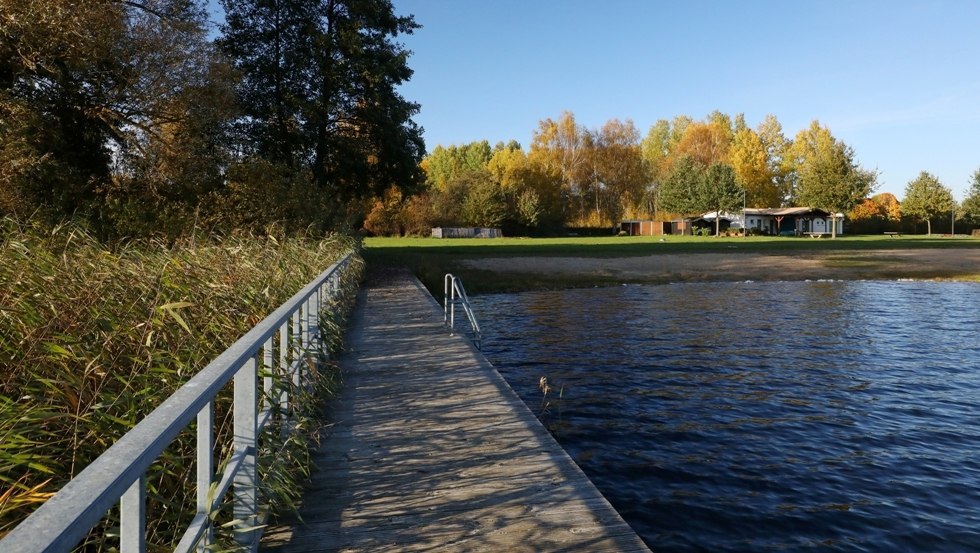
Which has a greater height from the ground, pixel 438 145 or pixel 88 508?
pixel 438 145

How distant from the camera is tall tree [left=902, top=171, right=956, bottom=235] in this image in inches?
3162

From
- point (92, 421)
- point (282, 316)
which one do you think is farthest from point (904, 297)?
point (92, 421)

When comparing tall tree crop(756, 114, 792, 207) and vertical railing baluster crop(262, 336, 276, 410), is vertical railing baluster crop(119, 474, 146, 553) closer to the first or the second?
vertical railing baluster crop(262, 336, 276, 410)

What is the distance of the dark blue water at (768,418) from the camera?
570 cm

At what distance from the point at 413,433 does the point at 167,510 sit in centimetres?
253

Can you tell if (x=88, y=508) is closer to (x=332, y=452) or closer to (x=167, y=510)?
(x=167, y=510)

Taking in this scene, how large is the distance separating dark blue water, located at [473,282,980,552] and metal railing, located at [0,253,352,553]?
3.28 m

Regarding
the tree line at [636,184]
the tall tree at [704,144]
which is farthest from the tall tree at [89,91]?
the tall tree at [704,144]

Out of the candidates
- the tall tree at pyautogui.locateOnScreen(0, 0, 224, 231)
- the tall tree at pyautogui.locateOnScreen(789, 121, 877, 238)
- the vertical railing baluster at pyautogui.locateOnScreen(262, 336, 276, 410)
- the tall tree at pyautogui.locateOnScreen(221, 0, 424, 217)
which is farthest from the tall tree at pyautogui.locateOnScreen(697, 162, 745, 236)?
the vertical railing baluster at pyautogui.locateOnScreen(262, 336, 276, 410)

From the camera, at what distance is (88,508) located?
1.48 m

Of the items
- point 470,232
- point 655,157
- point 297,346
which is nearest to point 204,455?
point 297,346

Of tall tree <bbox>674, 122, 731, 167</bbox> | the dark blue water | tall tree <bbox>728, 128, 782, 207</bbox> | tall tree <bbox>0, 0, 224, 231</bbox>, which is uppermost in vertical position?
tall tree <bbox>674, 122, 731, 167</bbox>

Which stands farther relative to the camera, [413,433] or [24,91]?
[24,91]

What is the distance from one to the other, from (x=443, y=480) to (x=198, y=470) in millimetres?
2019
